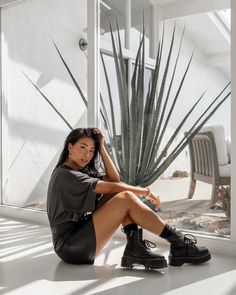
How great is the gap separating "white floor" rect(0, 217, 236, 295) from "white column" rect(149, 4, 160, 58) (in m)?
1.56

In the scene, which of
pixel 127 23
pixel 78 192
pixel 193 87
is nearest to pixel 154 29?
pixel 127 23

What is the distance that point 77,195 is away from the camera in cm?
247

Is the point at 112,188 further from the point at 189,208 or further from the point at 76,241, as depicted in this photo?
the point at 189,208

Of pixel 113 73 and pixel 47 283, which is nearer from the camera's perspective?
pixel 47 283

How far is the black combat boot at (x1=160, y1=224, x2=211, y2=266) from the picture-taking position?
251 cm

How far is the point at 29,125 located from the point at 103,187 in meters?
1.97

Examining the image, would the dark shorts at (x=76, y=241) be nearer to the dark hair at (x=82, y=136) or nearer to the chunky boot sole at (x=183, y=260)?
the dark hair at (x=82, y=136)

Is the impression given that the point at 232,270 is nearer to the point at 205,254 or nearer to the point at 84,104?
the point at 205,254

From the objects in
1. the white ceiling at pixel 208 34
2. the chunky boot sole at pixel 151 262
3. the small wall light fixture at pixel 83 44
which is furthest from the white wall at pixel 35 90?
the chunky boot sole at pixel 151 262

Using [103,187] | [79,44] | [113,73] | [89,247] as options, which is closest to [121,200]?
[103,187]

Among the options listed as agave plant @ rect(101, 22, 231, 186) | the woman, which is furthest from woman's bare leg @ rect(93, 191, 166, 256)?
agave plant @ rect(101, 22, 231, 186)

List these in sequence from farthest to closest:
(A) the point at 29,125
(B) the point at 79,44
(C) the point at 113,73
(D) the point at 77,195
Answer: (A) the point at 29,125, (B) the point at 79,44, (C) the point at 113,73, (D) the point at 77,195

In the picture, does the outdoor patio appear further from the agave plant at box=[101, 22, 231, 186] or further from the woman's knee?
the woman's knee

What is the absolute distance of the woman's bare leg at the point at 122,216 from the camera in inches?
97.3
